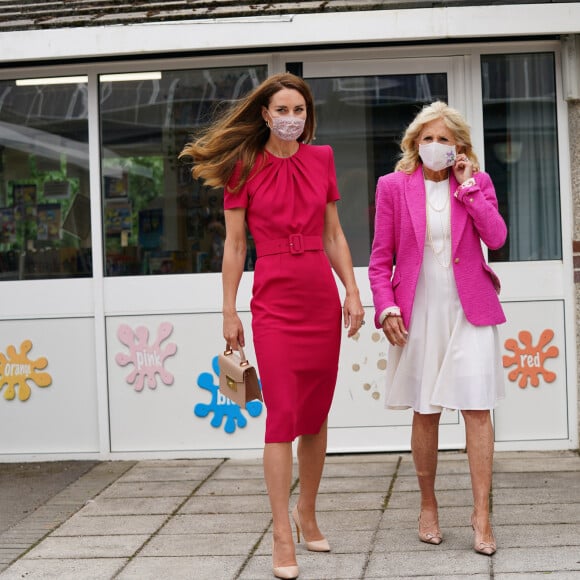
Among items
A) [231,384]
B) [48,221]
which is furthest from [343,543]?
[48,221]

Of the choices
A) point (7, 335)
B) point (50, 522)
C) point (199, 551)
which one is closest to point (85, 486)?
point (50, 522)

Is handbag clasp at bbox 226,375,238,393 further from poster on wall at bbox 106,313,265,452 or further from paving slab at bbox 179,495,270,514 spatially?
poster on wall at bbox 106,313,265,452

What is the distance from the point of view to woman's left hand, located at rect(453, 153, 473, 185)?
5023 mm

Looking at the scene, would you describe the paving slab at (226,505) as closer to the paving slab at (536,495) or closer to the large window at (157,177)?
the paving slab at (536,495)

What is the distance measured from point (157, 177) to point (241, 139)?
A: 2.77m

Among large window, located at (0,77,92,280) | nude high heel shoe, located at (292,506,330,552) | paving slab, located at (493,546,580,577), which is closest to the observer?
paving slab, located at (493,546,580,577)

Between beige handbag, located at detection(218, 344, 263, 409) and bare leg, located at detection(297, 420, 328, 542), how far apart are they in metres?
0.32

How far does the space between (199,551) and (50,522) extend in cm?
113

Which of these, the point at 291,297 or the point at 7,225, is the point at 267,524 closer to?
the point at 291,297

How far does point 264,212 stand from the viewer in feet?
Result: 16.1

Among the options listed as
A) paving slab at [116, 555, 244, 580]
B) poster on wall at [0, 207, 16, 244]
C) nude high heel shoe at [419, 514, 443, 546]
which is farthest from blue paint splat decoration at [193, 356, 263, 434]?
nude high heel shoe at [419, 514, 443, 546]

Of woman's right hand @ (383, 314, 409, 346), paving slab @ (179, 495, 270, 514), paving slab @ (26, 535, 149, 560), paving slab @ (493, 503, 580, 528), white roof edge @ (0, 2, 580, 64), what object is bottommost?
paving slab @ (26, 535, 149, 560)

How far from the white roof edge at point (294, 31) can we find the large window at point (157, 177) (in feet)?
1.44

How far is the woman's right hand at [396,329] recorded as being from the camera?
5.04m
